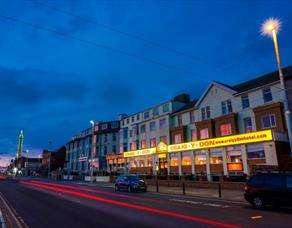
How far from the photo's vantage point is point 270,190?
1282 centimetres

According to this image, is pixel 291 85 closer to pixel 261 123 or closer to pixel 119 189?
pixel 261 123

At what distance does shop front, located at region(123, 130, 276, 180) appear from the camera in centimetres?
2916

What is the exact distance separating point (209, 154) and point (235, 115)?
6005mm

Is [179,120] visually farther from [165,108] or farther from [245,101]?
[245,101]

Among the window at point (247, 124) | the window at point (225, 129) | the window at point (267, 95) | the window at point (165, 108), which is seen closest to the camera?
the window at point (267, 95)

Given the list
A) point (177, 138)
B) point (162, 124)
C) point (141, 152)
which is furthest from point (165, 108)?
point (141, 152)

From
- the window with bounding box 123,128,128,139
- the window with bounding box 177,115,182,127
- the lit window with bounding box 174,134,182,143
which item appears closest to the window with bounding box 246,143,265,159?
the lit window with bounding box 174,134,182,143

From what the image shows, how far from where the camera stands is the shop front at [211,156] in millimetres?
29163

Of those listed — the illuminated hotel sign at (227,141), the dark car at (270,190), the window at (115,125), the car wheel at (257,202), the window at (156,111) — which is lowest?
the car wheel at (257,202)

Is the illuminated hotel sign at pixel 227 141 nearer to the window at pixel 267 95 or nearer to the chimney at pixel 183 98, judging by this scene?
the window at pixel 267 95

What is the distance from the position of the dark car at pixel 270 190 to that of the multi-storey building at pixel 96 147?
5425 centimetres

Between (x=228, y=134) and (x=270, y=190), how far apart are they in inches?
858

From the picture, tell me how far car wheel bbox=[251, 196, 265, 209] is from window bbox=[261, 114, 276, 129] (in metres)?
18.3

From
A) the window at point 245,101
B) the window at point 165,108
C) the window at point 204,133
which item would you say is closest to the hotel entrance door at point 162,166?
the window at point 204,133
